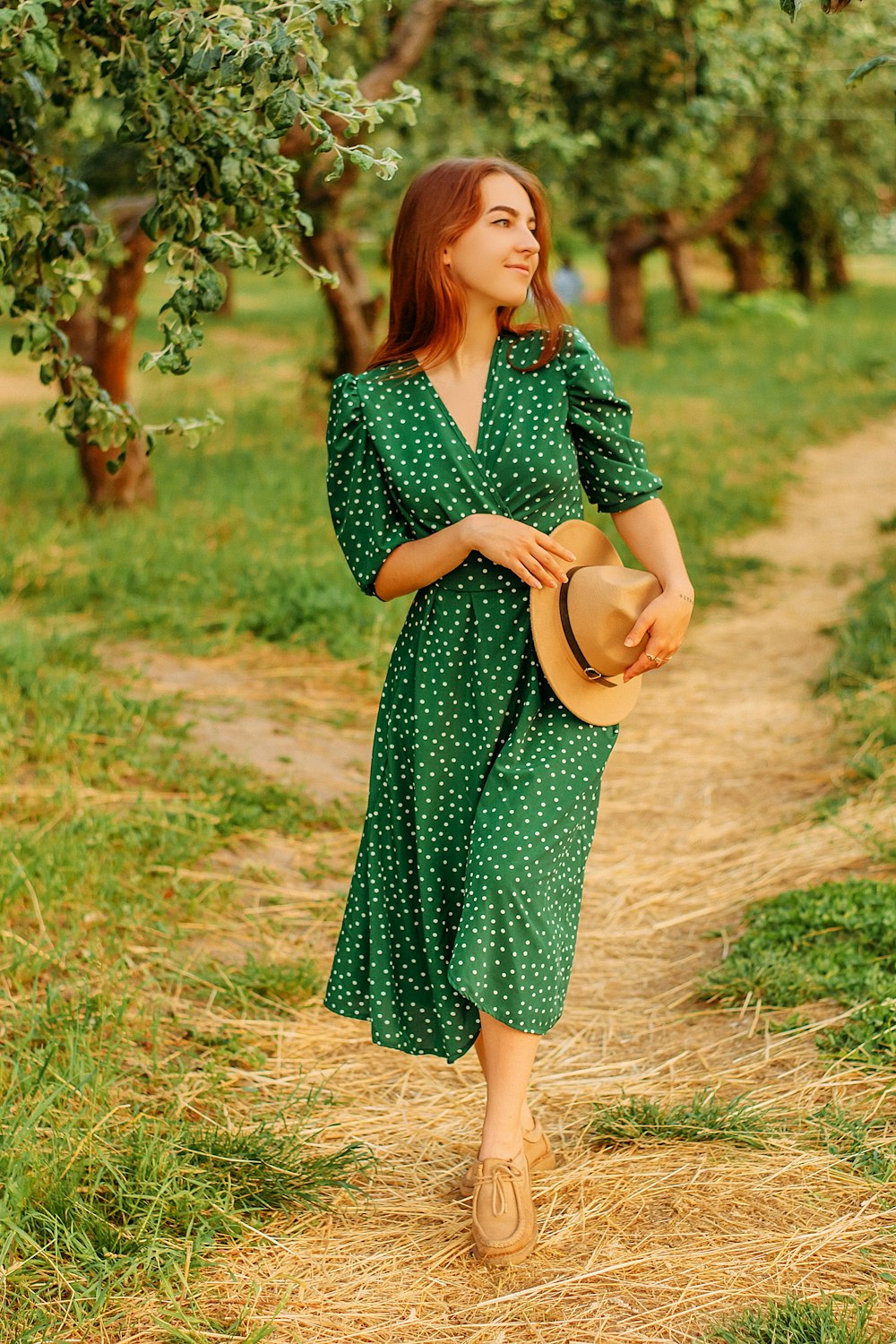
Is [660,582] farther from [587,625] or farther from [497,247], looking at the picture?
[497,247]

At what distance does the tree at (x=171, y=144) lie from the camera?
264cm

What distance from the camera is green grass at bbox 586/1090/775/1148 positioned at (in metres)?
2.98

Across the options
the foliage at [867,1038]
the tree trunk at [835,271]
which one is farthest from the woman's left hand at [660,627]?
the tree trunk at [835,271]

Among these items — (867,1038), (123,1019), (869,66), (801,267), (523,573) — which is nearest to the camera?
(523,573)

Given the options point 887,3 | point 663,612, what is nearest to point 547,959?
point 663,612

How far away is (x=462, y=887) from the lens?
2.77 m

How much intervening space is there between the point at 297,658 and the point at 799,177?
1660 centimetres

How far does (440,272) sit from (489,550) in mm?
553

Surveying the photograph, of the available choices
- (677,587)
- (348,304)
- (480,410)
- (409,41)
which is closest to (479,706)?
(677,587)

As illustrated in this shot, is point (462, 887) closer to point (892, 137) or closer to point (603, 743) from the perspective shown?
point (603, 743)

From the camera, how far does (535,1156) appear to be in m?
2.92

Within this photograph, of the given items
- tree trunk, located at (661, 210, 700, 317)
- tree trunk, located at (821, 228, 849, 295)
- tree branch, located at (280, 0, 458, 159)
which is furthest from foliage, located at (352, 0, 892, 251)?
tree trunk, located at (821, 228, 849, 295)

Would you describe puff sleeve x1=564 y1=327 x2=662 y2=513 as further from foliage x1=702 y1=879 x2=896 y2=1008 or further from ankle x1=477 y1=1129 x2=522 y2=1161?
foliage x1=702 y1=879 x2=896 y2=1008

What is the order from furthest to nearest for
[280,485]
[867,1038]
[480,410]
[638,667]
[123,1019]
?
1. [280,485]
2. [123,1019]
3. [867,1038]
4. [480,410]
5. [638,667]
